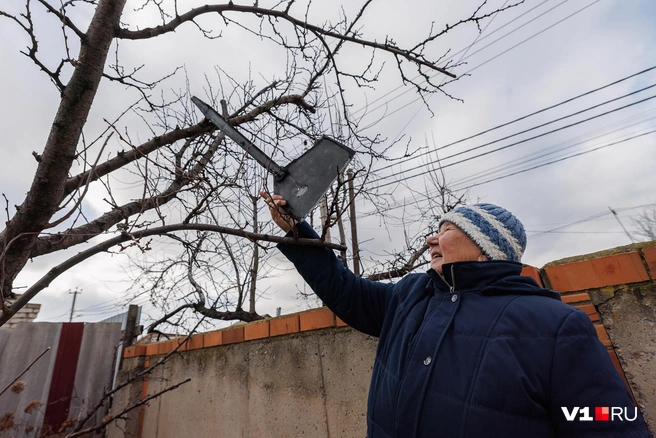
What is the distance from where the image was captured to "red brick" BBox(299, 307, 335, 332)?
6.61 ft

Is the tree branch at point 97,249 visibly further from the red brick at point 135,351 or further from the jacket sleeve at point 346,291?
the red brick at point 135,351

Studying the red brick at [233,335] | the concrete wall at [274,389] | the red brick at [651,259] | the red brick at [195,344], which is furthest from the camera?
the red brick at [195,344]

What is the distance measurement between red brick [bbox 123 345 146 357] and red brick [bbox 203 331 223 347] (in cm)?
131

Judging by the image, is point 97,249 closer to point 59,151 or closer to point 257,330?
point 59,151

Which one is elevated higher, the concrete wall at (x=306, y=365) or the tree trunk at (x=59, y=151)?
the tree trunk at (x=59, y=151)

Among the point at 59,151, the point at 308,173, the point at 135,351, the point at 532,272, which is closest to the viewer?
the point at 532,272

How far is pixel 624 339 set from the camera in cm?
121

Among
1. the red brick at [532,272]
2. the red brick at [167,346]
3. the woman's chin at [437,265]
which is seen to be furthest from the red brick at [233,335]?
the red brick at [532,272]

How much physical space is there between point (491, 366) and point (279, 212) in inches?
39.9

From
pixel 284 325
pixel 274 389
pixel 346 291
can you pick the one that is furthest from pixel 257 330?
pixel 346 291

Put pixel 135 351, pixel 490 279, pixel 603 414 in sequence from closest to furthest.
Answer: pixel 603 414
pixel 490 279
pixel 135 351

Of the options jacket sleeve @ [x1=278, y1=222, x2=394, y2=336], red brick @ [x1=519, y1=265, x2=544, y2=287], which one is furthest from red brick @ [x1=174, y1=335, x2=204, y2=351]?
red brick @ [x1=519, y1=265, x2=544, y2=287]

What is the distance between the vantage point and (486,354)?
938 mm

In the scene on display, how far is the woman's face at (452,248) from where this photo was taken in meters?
1.24
